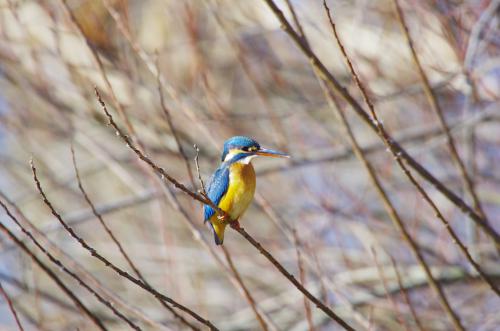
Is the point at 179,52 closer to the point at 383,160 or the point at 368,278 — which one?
the point at 383,160

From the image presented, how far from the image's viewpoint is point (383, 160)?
478 centimetres

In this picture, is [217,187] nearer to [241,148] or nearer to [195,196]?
[241,148]

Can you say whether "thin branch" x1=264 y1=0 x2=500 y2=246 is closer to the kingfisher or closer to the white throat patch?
the kingfisher

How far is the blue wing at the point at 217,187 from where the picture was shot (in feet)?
8.63

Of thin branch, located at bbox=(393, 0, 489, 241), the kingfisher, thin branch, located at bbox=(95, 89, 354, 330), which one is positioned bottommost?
thin branch, located at bbox=(95, 89, 354, 330)

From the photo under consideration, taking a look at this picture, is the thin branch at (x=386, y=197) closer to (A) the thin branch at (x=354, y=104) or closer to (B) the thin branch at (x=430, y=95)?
(A) the thin branch at (x=354, y=104)

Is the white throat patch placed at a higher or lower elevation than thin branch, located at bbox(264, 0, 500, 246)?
higher

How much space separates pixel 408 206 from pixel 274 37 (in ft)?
7.87

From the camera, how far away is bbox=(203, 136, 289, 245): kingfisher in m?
2.55

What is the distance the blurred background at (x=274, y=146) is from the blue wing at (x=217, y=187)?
5.2 inches

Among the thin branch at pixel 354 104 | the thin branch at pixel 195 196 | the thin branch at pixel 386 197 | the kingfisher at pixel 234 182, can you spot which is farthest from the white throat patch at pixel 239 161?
the thin branch at pixel 354 104

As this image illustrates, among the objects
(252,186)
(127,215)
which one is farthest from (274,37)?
(252,186)

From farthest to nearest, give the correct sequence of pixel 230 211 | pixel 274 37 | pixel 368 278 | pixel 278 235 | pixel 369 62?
pixel 274 37 < pixel 278 235 < pixel 369 62 < pixel 368 278 < pixel 230 211

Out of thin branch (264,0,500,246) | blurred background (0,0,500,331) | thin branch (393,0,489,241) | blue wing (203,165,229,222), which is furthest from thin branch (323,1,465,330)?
blue wing (203,165,229,222)
